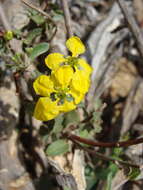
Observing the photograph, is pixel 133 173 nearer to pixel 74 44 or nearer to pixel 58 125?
pixel 58 125

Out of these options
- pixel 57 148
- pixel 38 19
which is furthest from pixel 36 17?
pixel 57 148

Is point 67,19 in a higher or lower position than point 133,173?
higher

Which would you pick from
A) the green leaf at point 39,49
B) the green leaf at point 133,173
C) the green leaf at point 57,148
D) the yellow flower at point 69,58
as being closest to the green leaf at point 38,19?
the green leaf at point 39,49

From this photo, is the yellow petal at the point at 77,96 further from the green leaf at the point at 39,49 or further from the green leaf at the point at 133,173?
the green leaf at the point at 133,173

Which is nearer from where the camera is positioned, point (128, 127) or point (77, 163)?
point (77, 163)

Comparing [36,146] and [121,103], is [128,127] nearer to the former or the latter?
[121,103]

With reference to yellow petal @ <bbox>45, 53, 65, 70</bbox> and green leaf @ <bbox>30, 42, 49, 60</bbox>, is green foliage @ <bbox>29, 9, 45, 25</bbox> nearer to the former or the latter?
green leaf @ <bbox>30, 42, 49, 60</bbox>

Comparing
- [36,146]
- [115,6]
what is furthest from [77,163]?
[115,6]
